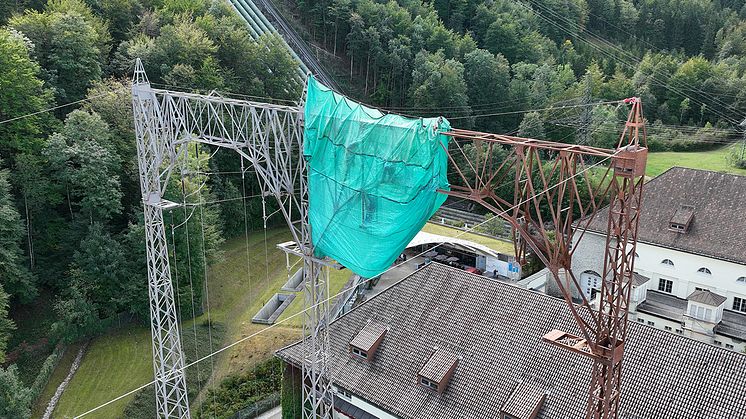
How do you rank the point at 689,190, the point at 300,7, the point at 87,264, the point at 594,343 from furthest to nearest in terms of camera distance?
the point at 300,7 < the point at 689,190 < the point at 87,264 < the point at 594,343

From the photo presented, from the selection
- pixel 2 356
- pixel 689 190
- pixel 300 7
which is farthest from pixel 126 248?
pixel 300 7

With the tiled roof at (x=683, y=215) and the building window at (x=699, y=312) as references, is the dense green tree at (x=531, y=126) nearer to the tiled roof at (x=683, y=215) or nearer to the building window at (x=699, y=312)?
the tiled roof at (x=683, y=215)

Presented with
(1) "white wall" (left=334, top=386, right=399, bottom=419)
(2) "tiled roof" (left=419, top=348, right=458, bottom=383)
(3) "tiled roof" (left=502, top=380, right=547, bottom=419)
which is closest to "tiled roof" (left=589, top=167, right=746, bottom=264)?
(3) "tiled roof" (left=502, top=380, right=547, bottom=419)

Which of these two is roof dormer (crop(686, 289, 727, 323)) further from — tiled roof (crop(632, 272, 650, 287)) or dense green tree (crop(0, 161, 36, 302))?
dense green tree (crop(0, 161, 36, 302))

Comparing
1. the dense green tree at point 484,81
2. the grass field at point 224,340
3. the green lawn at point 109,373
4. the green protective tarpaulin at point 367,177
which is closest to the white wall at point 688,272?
the grass field at point 224,340

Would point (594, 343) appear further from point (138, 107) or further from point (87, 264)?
point (87, 264)

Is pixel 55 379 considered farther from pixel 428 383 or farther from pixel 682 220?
pixel 682 220
